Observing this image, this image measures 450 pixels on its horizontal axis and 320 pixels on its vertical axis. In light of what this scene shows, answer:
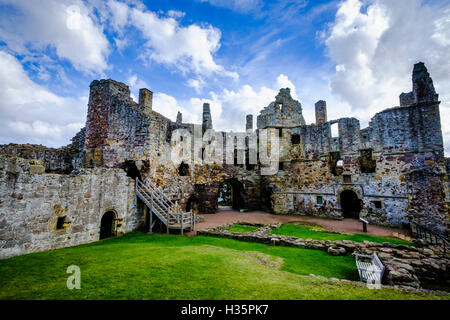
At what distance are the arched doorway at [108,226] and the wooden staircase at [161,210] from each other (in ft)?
5.41

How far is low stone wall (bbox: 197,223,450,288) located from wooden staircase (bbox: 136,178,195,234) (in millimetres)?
2180

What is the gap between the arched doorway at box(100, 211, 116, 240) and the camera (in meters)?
10.1

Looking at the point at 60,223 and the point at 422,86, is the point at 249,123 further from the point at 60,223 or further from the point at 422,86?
the point at 60,223

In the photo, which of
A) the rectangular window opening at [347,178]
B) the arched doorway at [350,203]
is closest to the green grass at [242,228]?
the rectangular window opening at [347,178]

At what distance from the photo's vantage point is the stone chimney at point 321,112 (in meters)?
19.1

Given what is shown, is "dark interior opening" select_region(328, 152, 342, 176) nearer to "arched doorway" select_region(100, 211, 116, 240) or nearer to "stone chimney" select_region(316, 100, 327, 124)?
"stone chimney" select_region(316, 100, 327, 124)

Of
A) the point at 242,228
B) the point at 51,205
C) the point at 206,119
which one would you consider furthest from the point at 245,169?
the point at 51,205

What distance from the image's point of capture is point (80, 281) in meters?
4.16

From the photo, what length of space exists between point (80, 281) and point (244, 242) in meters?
6.76

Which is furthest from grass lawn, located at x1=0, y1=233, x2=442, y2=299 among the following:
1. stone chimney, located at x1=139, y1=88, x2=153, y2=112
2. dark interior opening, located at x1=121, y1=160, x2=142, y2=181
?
stone chimney, located at x1=139, y1=88, x2=153, y2=112

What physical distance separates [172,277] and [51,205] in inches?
235

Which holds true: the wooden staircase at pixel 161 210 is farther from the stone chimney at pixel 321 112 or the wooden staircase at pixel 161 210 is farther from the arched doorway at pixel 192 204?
the stone chimney at pixel 321 112

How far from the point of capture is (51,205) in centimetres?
726
